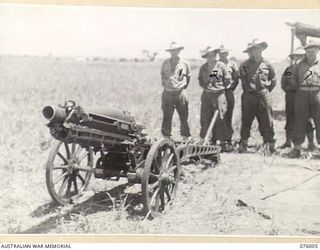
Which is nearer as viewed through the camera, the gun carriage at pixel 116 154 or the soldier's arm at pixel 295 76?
the gun carriage at pixel 116 154

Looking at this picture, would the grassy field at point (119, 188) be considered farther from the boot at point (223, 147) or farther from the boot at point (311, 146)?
the boot at point (311, 146)

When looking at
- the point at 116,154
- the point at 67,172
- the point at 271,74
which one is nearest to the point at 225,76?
the point at 271,74

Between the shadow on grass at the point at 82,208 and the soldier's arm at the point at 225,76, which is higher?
the soldier's arm at the point at 225,76

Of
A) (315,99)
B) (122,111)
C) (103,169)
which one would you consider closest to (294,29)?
(315,99)

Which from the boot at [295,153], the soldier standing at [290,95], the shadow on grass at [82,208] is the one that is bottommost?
Result: the shadow on grass at [82,208]

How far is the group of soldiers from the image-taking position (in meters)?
6.02

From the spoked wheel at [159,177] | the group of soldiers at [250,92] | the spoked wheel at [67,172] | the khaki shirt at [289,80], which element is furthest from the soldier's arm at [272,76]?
the spoked wheel at [67,172]

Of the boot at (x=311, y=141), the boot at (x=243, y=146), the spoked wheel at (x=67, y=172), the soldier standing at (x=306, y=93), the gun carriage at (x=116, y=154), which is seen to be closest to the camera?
the gun carriage at (x=116, y=154)

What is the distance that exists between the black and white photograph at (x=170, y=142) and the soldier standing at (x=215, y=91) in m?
0.01

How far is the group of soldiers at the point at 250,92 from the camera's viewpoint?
602 centimetres

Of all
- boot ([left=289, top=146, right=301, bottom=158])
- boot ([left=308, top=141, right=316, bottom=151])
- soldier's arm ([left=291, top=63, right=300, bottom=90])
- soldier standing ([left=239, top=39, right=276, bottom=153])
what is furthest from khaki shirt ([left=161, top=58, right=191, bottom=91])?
boot ([left=308, top=141, right=316, bottom=151])

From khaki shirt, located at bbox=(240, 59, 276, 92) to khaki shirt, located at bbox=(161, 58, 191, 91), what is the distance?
0.87m

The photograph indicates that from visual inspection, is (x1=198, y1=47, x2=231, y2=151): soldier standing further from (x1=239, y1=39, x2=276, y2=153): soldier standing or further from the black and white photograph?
(x1=239, y1=39, x2=276, y2=153): soldier standing

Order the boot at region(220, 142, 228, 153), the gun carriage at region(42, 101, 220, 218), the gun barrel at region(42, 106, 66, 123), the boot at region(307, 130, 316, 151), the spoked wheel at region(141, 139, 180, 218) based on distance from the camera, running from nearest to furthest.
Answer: the gun barrel at region(42, 106, 66, 123) → the gun carriage at region(42, 101, 220, 218) → the spoked wheel at region(141, 139, 180, 218) → the boot at region(307, 130, 316, 151) → the boot at region(220, 142, 228, 153)
